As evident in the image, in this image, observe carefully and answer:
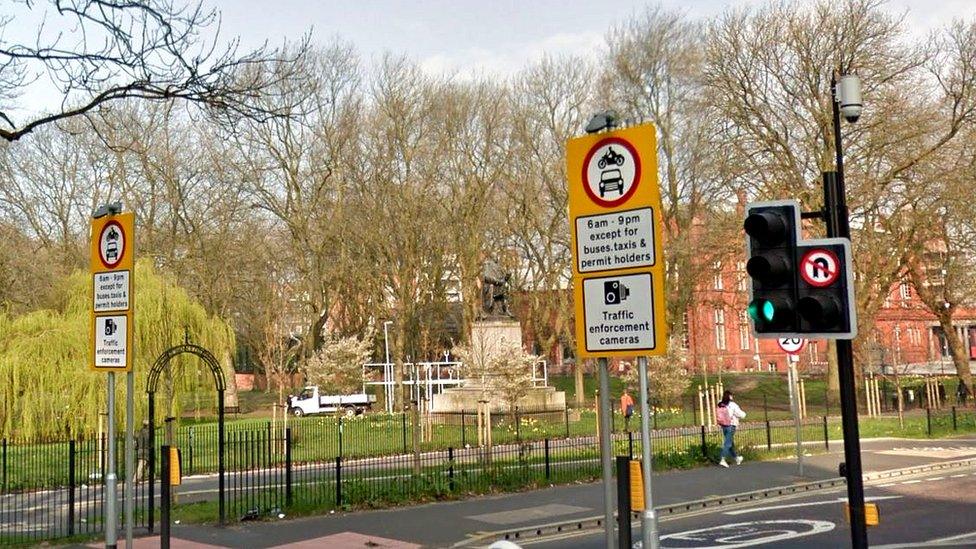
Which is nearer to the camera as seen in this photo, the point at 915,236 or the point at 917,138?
the point at 917,138

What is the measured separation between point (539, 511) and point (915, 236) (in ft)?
97.4

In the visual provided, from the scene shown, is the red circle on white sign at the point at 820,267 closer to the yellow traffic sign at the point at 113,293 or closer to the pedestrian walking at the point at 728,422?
the yellow traffic sign at the point at 113,293

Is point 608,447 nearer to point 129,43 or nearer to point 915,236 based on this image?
point 129,43

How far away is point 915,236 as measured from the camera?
133 feet

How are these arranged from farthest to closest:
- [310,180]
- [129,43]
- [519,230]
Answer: [519,230] → [310,180] → [129,43]

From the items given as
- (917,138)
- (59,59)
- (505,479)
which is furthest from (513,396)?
(59,59)

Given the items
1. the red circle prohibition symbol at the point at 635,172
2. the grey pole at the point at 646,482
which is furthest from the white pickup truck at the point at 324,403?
the grey pole at the point at 646,482

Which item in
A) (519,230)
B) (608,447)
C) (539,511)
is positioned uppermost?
(519,230)

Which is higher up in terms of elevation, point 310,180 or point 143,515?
point 310,180

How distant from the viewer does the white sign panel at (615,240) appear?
6.21 meters

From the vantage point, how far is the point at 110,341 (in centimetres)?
946

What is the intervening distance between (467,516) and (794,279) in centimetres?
998

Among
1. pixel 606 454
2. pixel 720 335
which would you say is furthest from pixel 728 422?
pixel 720 335

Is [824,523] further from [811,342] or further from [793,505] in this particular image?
[811,342]
